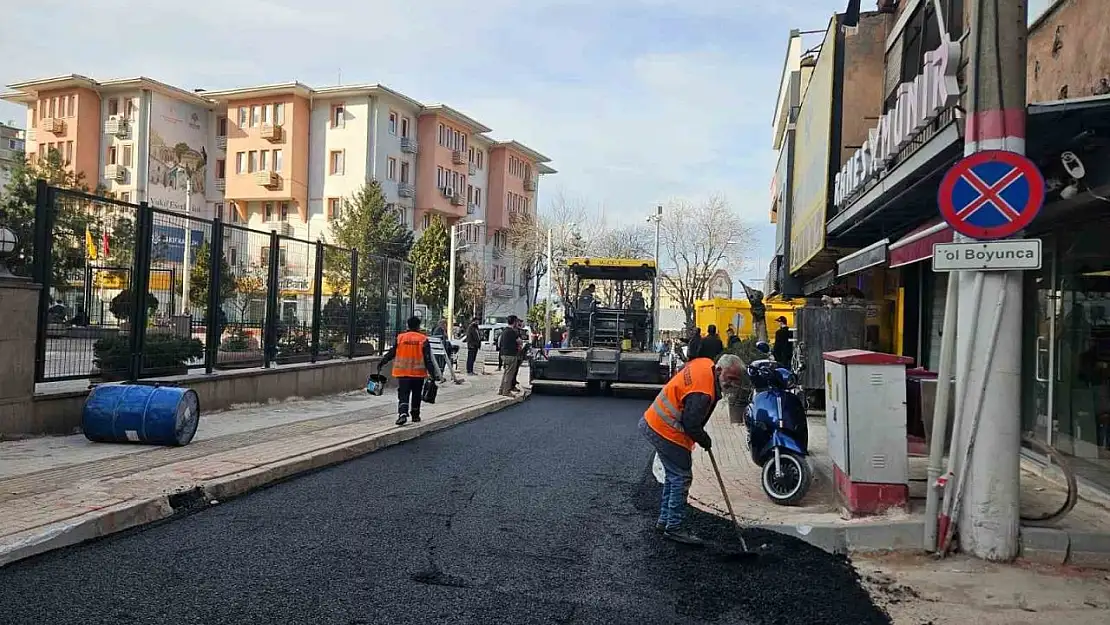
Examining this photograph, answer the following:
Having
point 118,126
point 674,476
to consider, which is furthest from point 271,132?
point 674,476

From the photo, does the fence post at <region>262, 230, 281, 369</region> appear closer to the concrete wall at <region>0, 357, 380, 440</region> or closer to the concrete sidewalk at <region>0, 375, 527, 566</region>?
the concrete wall at <region>0, 357, 380, 440</region>

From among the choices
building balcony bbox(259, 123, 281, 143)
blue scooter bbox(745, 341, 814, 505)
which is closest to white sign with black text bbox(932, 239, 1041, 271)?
blue scooter bbox(745, 341, 814, 505)

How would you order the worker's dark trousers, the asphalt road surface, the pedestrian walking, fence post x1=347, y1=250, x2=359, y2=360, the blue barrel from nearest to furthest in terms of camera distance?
the asphalt road surface
the blue barrel
the worker's dark trousers
fence post x1=347, y1=250, x2=359, y2=360
the pedestrian walking

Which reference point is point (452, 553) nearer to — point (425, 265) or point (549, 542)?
point (549, 542)

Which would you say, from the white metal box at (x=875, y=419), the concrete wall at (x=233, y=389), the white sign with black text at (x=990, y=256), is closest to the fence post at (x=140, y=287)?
the concrete wall at (x=233, y=389)

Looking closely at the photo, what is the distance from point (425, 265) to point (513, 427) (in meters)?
35.3

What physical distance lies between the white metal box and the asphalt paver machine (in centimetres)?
1316

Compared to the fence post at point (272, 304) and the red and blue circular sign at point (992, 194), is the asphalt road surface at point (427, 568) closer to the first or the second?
the red and blue circular sign at point (992, 194)

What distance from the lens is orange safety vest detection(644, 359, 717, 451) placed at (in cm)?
635

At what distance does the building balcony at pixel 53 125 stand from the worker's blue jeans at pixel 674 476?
55361 mm

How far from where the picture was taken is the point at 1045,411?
29.6 ft

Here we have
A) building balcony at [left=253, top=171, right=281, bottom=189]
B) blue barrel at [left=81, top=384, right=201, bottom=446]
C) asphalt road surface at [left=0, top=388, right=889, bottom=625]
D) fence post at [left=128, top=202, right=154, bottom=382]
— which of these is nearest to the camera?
asphalt road surface at [left=0, top=388, right=889, bottom=625]

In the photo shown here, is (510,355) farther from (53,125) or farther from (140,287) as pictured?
(53,125)

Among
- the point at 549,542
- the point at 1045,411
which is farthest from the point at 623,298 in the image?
the point at 549,542
